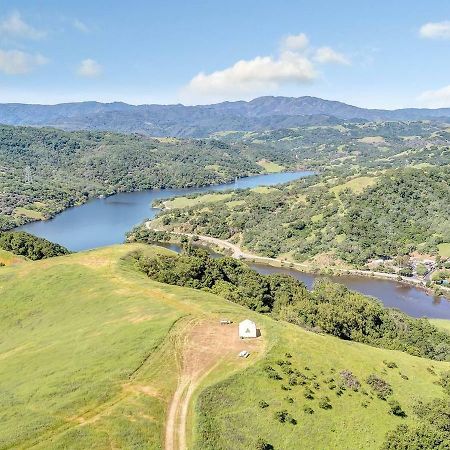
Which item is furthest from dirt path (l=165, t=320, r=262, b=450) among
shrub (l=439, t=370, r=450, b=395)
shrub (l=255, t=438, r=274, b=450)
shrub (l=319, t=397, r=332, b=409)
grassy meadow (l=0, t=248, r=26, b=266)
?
grassy meadow (l=0, t=248, r=26, b=266)

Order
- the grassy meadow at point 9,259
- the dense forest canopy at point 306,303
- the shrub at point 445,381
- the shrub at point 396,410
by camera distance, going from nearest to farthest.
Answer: the shrub at point 396,410, the shrub at point 445,381, the dense forest canopy at point 306,303, the grassy meadow at point 9,259

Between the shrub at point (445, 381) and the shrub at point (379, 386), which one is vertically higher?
the shrub at point (379, 386)

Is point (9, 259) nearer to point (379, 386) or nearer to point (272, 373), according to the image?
point (272, 373)

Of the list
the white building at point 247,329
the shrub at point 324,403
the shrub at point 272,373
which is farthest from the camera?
the white building at point 247,329

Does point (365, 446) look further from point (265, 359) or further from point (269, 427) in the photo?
point (265, 359)

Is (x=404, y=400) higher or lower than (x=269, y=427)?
lower

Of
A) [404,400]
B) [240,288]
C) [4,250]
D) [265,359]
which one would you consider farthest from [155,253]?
[404,400]

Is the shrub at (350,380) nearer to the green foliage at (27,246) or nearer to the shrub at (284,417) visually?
the shrub at (284,417)

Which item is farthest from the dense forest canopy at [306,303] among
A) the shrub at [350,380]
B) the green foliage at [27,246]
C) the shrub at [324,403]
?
the green foliage at [27,246]
